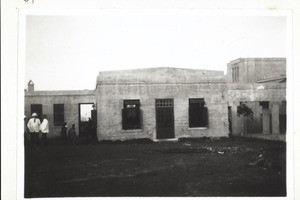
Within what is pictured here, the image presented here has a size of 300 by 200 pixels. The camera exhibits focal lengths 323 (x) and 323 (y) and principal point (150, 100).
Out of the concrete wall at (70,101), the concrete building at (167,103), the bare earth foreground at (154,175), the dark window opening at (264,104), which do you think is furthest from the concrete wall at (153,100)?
the bare earth foreground at (154,175)

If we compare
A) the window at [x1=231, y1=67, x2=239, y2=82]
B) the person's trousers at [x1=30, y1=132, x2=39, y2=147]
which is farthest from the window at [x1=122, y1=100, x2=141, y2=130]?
the person's trousers at [x1=30, y1=132, x2=39, y2=147]

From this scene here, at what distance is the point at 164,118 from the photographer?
40.4ft

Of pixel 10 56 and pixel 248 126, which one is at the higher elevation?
pixel 10 56

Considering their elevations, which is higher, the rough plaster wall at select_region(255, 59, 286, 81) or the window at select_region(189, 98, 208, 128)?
the rough plaster wall at select_region(255, 59, 286, 81)

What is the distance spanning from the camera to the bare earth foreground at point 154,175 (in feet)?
16.5

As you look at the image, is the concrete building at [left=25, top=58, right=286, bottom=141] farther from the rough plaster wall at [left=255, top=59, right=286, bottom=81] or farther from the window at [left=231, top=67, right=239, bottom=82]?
the rough plaster wall at [left=255, top=59, right=286, bottom=81]

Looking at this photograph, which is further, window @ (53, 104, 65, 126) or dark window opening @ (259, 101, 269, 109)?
window @ (53, 104, 65, 126)

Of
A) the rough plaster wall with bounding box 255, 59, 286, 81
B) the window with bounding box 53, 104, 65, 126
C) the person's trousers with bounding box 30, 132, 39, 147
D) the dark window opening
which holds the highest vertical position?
the rough plaster wall with bounding box 255, 59, 286, 81

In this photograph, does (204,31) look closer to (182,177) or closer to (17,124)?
(182,177)

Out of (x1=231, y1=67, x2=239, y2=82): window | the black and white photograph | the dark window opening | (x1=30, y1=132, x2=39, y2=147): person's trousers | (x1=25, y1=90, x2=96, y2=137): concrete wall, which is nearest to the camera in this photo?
the black and white photograph

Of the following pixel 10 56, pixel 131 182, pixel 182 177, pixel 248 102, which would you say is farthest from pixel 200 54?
pixel 248 102

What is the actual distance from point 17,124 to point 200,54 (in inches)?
138

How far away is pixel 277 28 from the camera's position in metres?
5.11

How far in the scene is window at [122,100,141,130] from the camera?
12.1m
